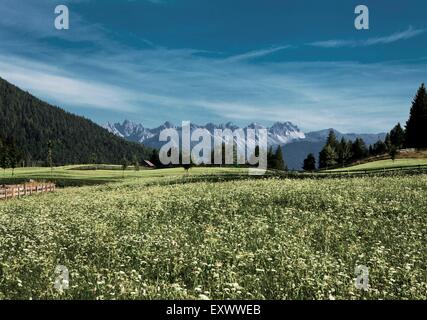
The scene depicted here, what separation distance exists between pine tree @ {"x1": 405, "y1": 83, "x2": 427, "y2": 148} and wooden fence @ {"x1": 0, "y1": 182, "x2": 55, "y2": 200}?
82373 millimetres

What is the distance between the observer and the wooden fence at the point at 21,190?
4162 centimetres

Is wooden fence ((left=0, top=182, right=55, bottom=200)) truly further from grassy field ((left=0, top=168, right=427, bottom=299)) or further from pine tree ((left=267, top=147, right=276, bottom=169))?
pine tree ((left=267, top=147, right=276, bottom=169))

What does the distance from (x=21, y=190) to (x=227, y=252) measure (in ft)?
128

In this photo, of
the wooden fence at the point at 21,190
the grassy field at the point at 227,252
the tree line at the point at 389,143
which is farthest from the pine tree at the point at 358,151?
the grassy field at the point at 227,252

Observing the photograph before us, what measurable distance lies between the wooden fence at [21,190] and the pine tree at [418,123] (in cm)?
8237

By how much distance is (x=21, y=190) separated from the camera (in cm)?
4566

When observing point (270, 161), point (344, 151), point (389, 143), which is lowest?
point (270, 161)

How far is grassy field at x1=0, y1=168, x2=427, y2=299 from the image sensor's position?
9211 mm

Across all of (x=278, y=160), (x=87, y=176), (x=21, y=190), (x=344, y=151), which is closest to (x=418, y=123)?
(x=344, y=151)

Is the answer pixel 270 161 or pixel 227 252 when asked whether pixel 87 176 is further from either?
pixel 227 252

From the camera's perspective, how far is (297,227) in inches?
648

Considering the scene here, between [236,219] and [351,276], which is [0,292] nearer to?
[351,276]
